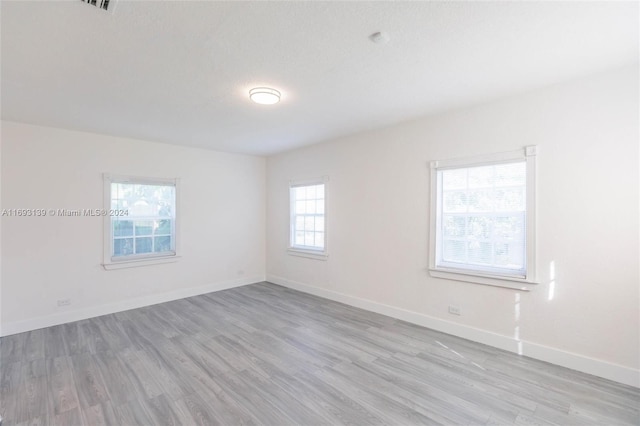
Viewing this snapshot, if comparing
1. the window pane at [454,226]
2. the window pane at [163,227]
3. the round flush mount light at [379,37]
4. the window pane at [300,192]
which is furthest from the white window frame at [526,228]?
the window pane at [163,227]

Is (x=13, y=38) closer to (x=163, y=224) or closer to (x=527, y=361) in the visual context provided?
(x=163, y=224)

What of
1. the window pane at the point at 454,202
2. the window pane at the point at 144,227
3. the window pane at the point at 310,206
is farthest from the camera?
the window pane at the point at 310,206

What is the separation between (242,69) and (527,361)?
3795 millimetres

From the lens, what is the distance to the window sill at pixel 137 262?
4.49m

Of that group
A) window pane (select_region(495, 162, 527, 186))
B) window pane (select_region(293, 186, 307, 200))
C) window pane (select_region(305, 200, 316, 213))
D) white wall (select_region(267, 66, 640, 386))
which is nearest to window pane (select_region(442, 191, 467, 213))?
white wall (select_region(267, 66, 640, 386))

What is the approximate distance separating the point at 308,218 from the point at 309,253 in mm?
653

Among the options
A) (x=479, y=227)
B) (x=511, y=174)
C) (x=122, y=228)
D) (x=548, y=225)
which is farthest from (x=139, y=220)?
(x=548, y=225)

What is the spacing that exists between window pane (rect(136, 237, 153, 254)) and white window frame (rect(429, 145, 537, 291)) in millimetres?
4370

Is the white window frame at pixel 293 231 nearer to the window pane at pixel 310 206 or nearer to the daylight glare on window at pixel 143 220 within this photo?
the window pane at pixel 310 206

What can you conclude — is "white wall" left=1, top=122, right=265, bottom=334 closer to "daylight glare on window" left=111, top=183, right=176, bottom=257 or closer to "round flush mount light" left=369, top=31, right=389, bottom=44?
"daylight glare on window" left=111, top=183, right=176, bottom=257

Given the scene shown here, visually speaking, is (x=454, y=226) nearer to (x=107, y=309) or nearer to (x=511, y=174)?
(x=511, y=174)

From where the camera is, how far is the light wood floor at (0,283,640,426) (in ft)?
7.11

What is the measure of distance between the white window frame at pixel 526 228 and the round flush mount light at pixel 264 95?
2.06 meters

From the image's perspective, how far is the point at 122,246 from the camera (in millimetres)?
4680
